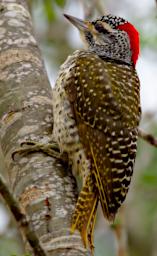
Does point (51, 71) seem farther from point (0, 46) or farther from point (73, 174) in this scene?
point (73, 174)

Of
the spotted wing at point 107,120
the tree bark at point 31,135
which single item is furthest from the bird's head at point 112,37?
the tree bark at point 31,135

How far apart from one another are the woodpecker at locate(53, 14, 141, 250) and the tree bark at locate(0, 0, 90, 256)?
131 mm

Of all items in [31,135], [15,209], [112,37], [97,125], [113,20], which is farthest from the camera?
[112,37]

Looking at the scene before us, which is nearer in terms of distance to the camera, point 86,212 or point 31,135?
point 86,212

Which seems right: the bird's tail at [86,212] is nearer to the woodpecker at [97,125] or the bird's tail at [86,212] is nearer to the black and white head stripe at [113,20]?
the woodpecker at [97,125]

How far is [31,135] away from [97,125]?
436 mm

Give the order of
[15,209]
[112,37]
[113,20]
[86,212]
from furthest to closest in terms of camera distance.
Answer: [112,37] < [113,20] < [86,212] < [15,209]

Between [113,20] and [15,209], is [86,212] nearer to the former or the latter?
[15,209]

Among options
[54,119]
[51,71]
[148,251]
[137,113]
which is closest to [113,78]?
[137,113]

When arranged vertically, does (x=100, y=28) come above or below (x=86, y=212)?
above

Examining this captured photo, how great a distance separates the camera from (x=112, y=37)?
15.1ft

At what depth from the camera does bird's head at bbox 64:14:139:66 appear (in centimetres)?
448

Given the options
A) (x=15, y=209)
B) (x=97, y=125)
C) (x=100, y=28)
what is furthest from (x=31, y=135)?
(x=100, y=28)

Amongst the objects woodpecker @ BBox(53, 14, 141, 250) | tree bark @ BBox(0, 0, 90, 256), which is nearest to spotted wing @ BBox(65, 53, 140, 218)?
woodpecker @ BBox(53, 14, 141, 250)
